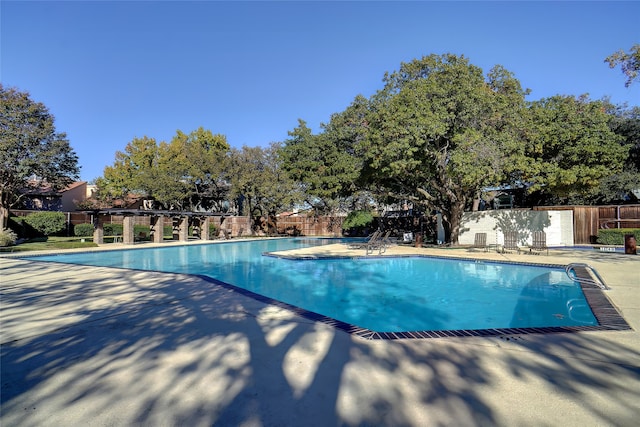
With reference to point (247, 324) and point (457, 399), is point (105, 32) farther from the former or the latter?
point (457, 399)

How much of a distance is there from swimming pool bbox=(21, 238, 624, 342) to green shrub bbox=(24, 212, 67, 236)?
1306cm

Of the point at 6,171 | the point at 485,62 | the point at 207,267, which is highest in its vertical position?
the point at 485,62

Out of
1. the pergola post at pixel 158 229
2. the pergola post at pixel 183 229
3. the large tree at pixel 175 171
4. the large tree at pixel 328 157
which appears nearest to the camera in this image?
the large tree at pixel 328 157

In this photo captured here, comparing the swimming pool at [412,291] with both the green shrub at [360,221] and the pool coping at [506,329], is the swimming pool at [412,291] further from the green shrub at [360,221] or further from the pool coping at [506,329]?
the green shrub at [360,221]

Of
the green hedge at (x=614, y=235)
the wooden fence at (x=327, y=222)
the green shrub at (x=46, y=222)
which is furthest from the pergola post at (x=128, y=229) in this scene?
the green hedge at (x=614, y=235)

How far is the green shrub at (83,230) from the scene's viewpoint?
2325 cm

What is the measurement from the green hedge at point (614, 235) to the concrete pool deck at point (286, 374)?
1510 centimetres

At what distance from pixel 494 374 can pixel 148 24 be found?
659 inches

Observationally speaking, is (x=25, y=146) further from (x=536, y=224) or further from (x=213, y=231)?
(x=536, y=224)

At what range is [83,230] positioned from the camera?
2342 cm

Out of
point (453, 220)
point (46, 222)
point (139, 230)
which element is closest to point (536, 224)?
point (453, 220)

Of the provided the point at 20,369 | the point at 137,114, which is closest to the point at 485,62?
the point at 20,369

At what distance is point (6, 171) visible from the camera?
1872cm

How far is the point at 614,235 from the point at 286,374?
19.8 m
